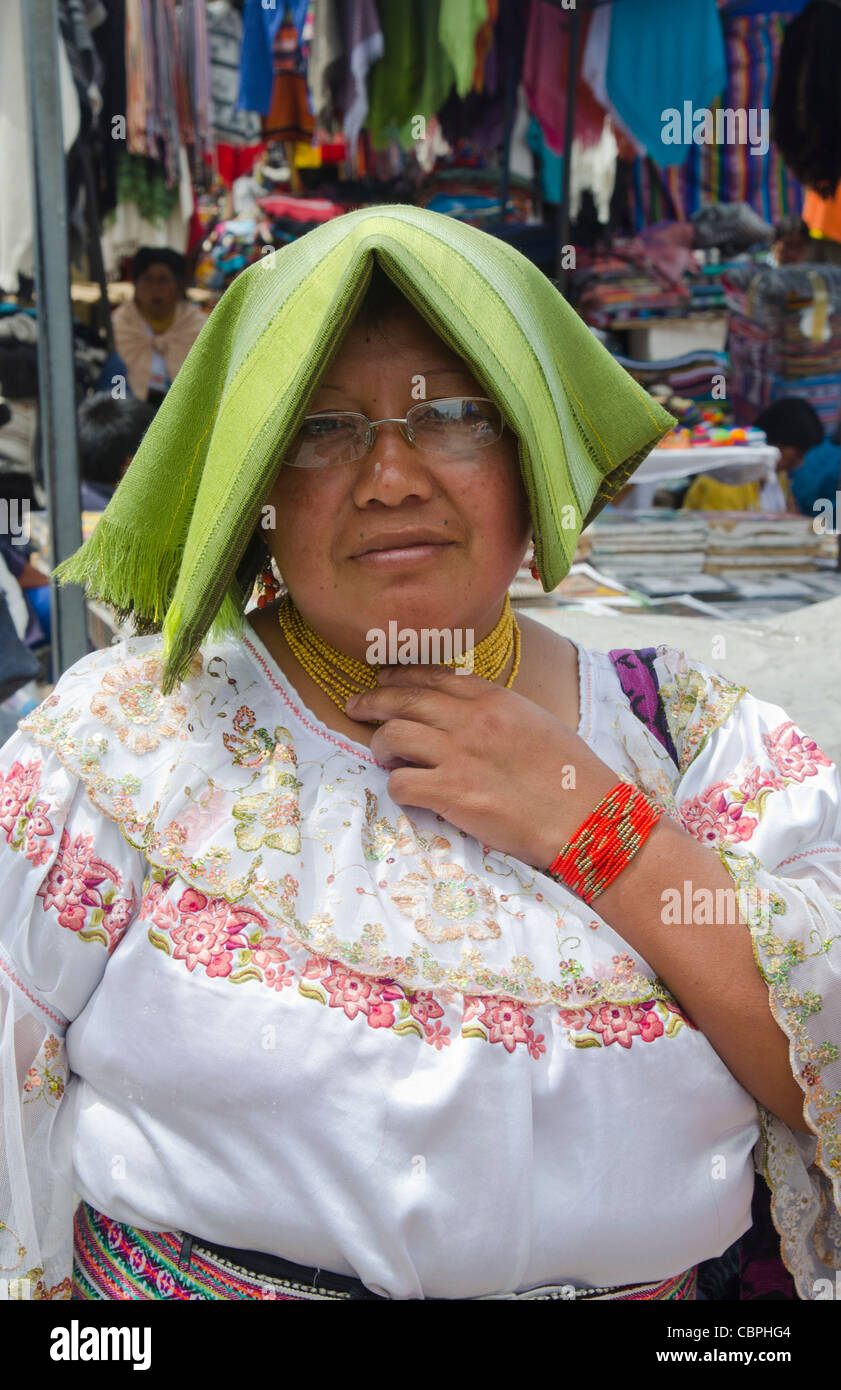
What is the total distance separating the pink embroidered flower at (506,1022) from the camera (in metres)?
1.26

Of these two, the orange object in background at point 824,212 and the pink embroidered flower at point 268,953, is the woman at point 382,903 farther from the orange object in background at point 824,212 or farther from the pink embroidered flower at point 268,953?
the orange object in background at point 824,212

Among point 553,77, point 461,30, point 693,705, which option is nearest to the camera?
point 693,705

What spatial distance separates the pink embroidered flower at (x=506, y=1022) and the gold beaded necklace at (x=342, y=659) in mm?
425

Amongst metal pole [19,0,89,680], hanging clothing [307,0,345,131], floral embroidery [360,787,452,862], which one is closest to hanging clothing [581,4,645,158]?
hanging clothing [307,0,345,131]

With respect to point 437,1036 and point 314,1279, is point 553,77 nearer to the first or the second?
point 437,1036

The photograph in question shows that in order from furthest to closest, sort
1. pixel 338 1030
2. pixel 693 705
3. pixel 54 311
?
pixel 54 311, pixel 693 705, pixel 338 1030

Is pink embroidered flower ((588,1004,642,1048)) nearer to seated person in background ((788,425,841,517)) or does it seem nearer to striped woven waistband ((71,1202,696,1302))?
striped woven waistband ((71,1202,696,1302))

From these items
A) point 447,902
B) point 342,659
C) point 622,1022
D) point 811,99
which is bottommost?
point 622,1022

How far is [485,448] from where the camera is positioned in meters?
1.33

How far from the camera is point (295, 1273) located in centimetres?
128

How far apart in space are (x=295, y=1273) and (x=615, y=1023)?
0.44m

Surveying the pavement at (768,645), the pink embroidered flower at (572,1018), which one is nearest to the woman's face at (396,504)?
the pink embroidered flower at (572,1018)

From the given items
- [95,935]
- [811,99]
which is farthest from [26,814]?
[811,99]
